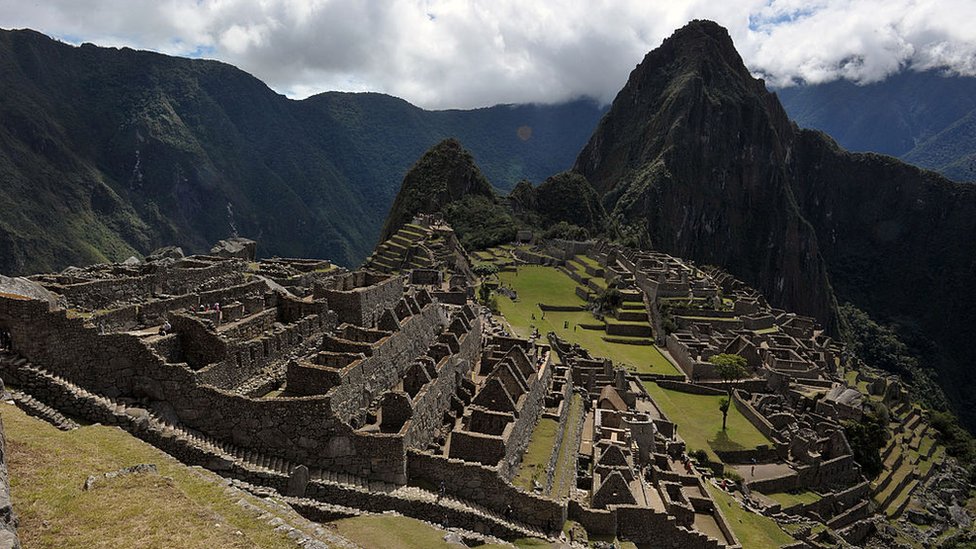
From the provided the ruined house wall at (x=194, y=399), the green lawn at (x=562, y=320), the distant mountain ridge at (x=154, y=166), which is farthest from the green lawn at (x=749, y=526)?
the distant mountain ridge at (x=154, y=166)

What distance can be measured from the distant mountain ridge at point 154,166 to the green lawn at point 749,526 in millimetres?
90095

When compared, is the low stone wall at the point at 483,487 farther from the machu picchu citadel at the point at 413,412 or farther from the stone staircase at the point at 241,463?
the stone staircase at the point at 241,463

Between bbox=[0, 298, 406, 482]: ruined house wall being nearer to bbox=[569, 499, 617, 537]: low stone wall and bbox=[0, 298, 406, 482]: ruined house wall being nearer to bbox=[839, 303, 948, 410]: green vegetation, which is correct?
bbox=[569, 499, 617, 537]: low stone wall

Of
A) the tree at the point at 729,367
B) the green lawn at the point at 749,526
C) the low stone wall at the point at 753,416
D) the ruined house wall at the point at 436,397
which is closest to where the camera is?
the ruined house wall at the point at 436,397

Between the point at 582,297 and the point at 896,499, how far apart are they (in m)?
40.5

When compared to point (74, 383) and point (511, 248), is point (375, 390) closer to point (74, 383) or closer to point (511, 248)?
point (74, 383)

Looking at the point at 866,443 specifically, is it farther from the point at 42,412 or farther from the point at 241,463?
the point at 42,412

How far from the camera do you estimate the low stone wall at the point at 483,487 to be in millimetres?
18875

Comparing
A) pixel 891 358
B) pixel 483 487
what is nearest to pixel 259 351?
pixel 483 487

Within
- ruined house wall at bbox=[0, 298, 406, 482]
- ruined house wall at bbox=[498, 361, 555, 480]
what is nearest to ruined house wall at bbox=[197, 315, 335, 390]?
ruined house wall at bbox=[0, 298, 406, 482]

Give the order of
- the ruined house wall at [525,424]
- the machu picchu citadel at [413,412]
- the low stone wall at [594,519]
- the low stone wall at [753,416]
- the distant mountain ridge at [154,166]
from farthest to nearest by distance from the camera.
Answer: the distant mountain ridge at [154,166], the low stone wall at [753,416], the low stone wall at [594,519], the ruined house wall at [525,424], the machu picchu citadel at [413,412]

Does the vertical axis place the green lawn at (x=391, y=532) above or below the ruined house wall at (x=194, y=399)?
below

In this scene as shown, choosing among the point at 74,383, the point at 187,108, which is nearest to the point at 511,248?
the point at 74,383

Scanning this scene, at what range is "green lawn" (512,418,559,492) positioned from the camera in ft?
70.9
